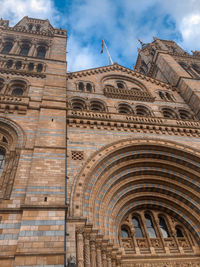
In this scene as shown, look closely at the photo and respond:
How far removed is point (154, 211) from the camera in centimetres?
1095

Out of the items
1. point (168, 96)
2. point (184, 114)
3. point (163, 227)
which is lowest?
point (163, 227)

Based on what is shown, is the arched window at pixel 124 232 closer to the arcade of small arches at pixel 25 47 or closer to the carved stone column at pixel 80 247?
the carved stone column at pixel 80 247

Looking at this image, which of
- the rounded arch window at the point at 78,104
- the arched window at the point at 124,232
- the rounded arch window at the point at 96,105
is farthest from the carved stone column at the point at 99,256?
the rounded arch window at the point at 96,105

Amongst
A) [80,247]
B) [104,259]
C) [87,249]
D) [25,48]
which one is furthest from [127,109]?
[25,48]

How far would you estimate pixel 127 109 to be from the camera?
47.7 feet

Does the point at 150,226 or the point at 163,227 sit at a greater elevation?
the point at 150,226

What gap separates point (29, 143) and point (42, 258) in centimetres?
482

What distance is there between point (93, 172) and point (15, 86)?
27.6 feet

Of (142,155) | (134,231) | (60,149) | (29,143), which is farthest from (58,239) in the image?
(142,155)

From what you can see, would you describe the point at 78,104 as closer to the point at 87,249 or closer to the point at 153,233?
the point at 153,233

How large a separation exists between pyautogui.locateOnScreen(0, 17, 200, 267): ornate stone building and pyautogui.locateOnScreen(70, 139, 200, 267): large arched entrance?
0.05 meters

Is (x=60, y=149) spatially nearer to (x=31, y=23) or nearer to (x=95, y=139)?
(x=95, y=139)

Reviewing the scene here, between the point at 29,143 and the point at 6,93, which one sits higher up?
the point at 6,93

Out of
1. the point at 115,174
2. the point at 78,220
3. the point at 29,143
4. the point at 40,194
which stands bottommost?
the point at 78,220
